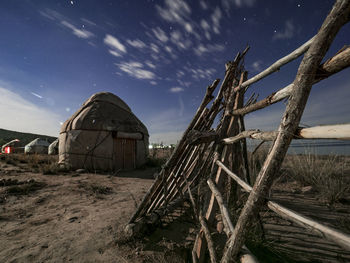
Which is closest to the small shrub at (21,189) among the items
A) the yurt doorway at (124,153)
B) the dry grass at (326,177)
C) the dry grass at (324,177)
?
the yurt doorway at (124,153)

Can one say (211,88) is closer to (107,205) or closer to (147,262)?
(147,262)

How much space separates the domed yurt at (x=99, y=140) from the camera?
801 centimetres

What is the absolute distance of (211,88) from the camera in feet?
7.52

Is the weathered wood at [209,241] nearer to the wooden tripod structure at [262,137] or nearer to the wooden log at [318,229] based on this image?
the wooden tripod structure at [262,137]

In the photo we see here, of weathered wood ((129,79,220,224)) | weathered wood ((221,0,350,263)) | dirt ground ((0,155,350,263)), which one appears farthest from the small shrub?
weathered wood ((221,0,350,263))

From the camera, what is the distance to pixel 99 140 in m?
8.12

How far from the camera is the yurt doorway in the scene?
8.36 meters

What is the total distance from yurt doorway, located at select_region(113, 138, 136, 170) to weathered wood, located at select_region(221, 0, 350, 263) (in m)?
8.08

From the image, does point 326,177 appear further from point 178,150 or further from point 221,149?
point 178,150

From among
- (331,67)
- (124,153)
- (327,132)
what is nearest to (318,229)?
(327,132)

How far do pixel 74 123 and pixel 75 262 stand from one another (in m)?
8.16

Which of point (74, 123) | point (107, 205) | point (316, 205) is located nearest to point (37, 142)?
point (74, 123)

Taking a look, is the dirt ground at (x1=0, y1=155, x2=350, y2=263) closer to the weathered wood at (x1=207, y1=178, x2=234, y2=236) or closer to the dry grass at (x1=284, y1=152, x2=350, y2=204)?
the dry grass at (x1=284, y1=152, x2=350, y2=204)

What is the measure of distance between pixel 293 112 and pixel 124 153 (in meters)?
8.57
